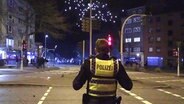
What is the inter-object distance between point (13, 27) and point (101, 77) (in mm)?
79706

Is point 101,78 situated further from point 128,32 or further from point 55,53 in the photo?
point 55,53

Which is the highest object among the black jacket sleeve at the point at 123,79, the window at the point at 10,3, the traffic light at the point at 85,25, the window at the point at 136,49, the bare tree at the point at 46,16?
the window at the point at 10,3

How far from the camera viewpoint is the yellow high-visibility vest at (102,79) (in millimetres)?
6699

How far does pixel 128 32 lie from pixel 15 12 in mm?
50487

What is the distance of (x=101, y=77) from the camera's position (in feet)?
22.2

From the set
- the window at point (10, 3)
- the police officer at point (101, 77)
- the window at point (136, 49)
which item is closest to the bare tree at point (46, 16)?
the window at point (10, 3)

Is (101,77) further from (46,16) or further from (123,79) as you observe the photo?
(46,16)

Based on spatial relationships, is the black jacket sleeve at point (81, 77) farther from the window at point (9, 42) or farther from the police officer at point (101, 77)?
the window at point (9, 42)

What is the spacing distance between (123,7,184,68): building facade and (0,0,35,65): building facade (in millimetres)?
30798

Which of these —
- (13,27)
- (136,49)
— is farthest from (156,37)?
(13,27)

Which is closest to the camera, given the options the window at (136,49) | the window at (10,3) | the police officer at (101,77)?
the police officer at (101,77)

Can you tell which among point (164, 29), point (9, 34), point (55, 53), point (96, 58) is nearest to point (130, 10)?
point (164, 29)

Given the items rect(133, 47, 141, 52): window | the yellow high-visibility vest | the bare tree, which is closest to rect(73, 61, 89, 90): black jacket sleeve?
the yellow high-visibility vest

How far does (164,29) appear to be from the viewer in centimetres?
11144
